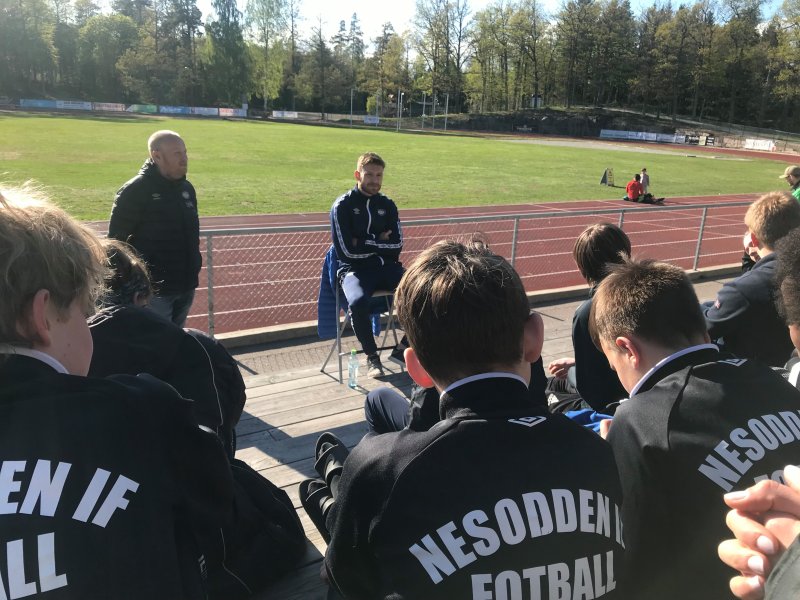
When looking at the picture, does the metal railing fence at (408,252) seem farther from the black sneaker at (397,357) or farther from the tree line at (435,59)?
the tree line at (435,59)

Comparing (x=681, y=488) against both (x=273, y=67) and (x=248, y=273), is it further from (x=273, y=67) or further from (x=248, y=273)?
(x=273, y=67)

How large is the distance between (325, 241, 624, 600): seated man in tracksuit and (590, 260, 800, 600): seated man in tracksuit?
0.28 m

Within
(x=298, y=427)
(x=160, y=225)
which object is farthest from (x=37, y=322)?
(x=160, y=225)

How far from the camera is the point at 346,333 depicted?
21.1ft

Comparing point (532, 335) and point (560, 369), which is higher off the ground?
point (532, 335)

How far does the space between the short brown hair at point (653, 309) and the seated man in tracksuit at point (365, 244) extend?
327 cm

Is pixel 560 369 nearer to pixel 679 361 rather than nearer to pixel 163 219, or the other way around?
pixel 679 361

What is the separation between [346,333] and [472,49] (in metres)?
93.3

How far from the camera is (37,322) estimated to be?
135 cm

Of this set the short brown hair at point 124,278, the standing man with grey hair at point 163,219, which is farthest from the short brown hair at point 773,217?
the standing man with grey hair at point 163,219

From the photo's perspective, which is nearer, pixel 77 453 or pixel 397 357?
pixel 77 453

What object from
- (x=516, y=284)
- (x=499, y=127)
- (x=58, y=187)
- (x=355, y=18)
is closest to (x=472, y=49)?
(x=499, y=127)

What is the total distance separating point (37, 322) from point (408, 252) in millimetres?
10257

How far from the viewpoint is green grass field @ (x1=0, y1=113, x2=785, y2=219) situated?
19344 millimetres
